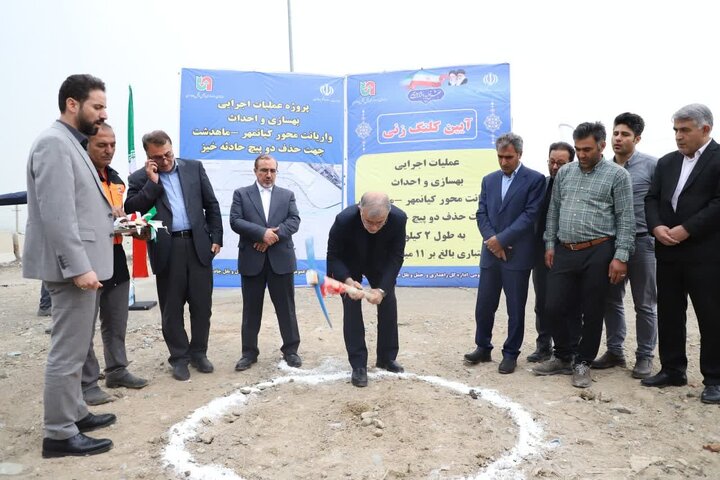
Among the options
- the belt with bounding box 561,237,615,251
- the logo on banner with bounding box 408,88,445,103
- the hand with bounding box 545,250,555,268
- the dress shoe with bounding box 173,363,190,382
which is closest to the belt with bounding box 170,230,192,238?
the dress shoe with bounding box 173,363,190,382

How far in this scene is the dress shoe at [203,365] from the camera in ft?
14.3

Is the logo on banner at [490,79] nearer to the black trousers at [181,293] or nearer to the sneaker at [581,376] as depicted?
the sneaker at [581,376]

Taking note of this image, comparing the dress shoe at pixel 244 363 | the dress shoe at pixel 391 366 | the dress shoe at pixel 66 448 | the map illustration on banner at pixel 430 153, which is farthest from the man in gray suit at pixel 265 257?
the map illustration on banner at pixel 430 153

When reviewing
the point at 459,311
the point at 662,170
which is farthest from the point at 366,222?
the point at 459,311

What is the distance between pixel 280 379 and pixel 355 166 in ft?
15.9

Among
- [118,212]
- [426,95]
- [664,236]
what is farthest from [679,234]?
[426,95]

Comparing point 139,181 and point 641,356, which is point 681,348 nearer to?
point 641,356

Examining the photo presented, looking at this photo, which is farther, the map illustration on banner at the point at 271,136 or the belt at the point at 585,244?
the map illustration on banner at the point at 271,136

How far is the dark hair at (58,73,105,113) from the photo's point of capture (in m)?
2.96

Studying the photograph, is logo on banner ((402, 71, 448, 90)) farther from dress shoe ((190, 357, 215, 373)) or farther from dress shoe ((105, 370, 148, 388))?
dress shoe ((105, 370, 148, 388))

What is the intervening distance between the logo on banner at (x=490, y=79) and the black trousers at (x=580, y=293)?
463 cm

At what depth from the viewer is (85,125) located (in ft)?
9.88

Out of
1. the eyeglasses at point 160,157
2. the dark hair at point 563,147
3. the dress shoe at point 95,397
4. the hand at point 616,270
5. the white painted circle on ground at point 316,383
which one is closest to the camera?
the white painted circle on ground at point 316,383

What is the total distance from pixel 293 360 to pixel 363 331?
2.54ft
